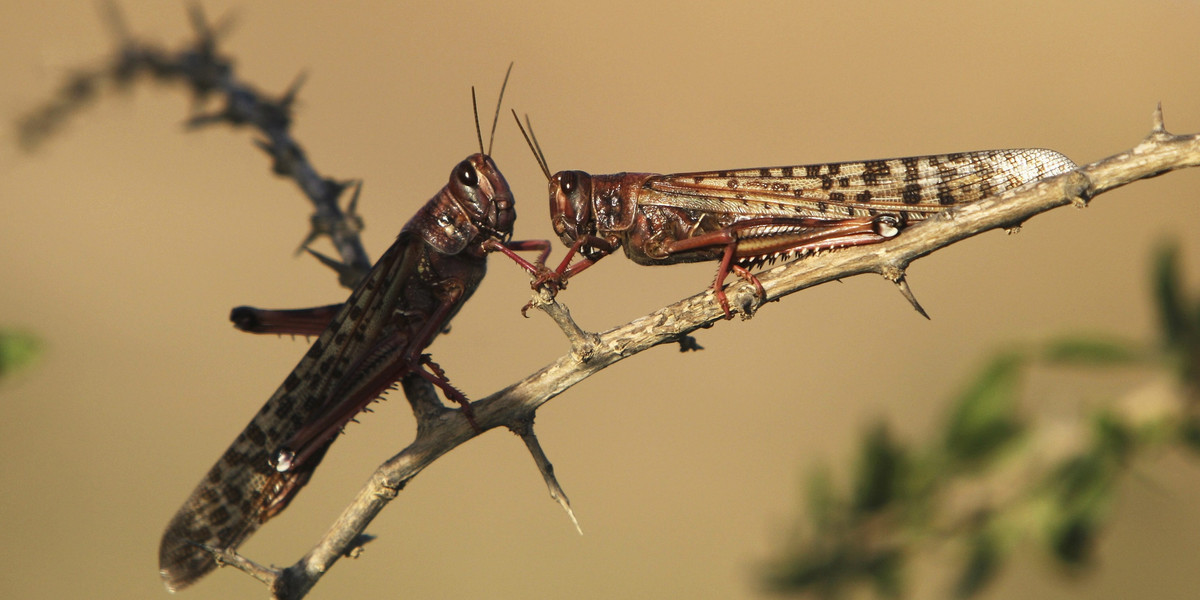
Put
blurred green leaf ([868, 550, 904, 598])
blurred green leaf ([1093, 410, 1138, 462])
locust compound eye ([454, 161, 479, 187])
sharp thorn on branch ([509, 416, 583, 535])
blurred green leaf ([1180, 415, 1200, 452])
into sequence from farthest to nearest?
locust compound eye ([454, 161, 479, 187]) → sharp thorn on branch ([509, 416, 583, 535]) → blurred green leaf ([868, 550, 904, 598]) → blurred green leaf ([1180, 415, 1200, 452]) → blurred green leaf ([1093, 410, 1138, 462])

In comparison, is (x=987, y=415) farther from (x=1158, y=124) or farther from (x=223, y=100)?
(x=223, y=100)

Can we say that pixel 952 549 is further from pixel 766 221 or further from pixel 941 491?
pixel 766 221

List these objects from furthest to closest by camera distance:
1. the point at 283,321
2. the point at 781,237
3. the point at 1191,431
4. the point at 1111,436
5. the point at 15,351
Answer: the point at 283,321 → the point at 781,237 → the point at 1191,431 → the point at 1111,436 → the point at 15,351

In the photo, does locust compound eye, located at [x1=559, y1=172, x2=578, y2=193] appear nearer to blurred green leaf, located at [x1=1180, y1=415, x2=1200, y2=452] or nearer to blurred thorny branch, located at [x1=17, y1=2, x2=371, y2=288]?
blurred thorny branch, located at [x1=17, y1=2, x2=371, y2=288]

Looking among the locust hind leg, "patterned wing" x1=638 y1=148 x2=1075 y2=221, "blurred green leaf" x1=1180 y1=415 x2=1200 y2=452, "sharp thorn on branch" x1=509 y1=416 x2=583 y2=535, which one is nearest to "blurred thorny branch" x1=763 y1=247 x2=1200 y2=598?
"blurred green leaf" x1=1180 y1=415 x2=1200 y2=452

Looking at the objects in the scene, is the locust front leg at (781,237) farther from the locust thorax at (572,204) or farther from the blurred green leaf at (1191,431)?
the blurred green leaf at (1191,431)

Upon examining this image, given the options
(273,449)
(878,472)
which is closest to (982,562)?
(878,472)
